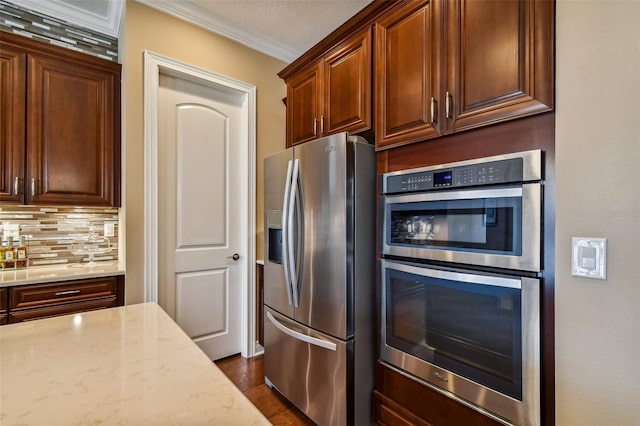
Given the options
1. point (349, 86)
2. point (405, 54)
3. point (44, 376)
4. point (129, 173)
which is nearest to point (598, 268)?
point (405, 54)

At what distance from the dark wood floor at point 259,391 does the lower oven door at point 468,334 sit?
2.76 ft

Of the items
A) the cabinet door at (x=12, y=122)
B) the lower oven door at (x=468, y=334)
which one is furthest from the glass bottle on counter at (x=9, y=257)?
the lower oven door at (x=468, y=334)

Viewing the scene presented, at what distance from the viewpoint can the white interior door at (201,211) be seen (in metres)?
2.37

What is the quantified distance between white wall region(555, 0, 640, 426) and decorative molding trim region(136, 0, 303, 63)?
2352 millimetres

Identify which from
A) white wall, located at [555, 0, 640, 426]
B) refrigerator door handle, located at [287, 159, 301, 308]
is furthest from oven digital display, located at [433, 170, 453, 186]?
refrigerator door handle, located at [287, 159, 301, 308]

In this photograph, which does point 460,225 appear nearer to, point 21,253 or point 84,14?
point 21,253

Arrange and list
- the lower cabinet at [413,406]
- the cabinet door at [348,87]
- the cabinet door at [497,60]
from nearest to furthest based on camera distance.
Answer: the cabinet door at [497,60] < the lower cabinet at [413,406] < the cabinet door at [348,87]

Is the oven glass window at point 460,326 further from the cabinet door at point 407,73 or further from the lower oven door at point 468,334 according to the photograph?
the cabinet door at point 407,73

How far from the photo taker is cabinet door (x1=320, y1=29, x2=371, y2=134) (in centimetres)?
167

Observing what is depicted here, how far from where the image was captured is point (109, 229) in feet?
8.04

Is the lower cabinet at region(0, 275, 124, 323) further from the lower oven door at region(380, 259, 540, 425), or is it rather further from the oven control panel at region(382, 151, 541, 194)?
the oven control panel at region(382, 151, 541, 194)

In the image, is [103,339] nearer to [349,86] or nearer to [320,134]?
[320,134]

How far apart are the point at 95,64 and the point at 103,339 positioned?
2131mm

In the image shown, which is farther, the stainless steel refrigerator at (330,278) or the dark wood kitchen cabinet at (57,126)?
the dark wood kitchen cabinet at (57,126)
